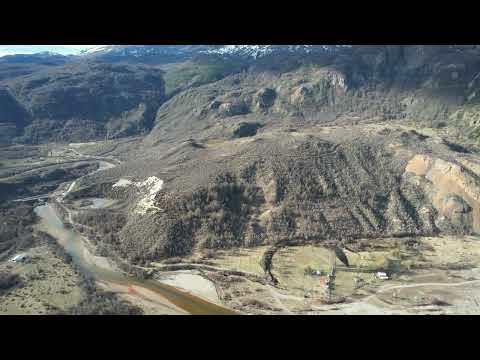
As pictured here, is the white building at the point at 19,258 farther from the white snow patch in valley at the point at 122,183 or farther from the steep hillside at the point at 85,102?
the steep hillside at the point at 85,102

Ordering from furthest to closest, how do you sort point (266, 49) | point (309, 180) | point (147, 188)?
point (266, 49)
point (147, 188)
point (309, 180)

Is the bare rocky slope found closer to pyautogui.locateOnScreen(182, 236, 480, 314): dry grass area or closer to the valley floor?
the valley floor

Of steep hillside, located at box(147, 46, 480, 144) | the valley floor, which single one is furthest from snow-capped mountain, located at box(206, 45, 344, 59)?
the valley floor

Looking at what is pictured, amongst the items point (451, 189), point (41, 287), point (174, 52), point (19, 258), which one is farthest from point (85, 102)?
point (451, 189)

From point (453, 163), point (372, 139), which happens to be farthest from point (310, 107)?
point (453, 163)

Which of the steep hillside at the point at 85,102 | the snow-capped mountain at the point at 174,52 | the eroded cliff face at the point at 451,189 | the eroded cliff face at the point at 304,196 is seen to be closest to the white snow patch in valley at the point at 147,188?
the eroded cliff face at the point at 304,196

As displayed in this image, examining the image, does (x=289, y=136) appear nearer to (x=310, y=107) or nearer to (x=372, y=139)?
(x=372, y=139)

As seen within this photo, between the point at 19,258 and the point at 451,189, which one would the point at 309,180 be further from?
the point at 19,258
